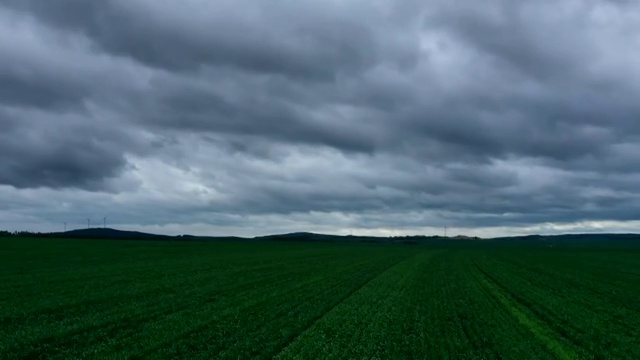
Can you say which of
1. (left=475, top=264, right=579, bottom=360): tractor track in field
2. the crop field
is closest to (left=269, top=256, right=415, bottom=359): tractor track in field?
the crop field

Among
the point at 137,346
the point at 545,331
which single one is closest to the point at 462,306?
the point at 545,331

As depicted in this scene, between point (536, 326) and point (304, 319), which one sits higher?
point (304, 319)

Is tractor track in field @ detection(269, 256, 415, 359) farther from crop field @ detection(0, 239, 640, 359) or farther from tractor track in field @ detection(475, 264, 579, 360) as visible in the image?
tractor track in field @ detection(475, 264, 579, 360)

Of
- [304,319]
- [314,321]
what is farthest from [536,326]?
[304,319]

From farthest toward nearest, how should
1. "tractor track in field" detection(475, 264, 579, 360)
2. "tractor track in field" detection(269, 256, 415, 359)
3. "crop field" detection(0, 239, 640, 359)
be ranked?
"tractor track in field" detection(475, 264, 579, 360)
"crop field" detection(0, 239, 640, 359)
"tractor track in field" detection(269, 256, 415, 359)

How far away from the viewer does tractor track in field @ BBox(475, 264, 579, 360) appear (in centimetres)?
1873

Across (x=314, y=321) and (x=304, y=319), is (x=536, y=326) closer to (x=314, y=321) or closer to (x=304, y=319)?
(x=314, y=321)

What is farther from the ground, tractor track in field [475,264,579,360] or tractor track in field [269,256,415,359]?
tractor track in field [269,256,415,359]

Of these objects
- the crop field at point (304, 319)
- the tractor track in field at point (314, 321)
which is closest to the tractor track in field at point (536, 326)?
the crop field at point (304, 319)

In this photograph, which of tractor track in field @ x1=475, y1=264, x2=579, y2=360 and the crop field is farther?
tractor track in field @ x1=475, y1=264, x2=579, y2=360

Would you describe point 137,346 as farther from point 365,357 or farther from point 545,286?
point 545,286

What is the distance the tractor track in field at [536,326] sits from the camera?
18.7m

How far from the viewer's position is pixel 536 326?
929 inches

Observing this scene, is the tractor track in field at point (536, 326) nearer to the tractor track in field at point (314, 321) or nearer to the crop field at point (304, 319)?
the crop field at point (304, 319)
